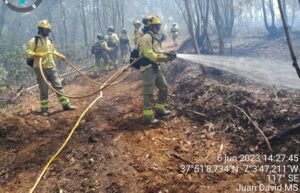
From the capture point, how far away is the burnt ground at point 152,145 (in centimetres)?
442

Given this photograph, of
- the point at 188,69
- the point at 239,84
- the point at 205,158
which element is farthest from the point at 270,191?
the point at 188,69

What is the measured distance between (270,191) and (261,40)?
1523 centimetres

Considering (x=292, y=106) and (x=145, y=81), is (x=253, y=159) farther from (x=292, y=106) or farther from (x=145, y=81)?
(x=145, y=81)

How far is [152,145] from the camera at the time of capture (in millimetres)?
5637

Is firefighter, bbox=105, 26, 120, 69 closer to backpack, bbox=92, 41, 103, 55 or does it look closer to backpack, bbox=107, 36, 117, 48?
backpack, bbox=107, 36, 117, 48

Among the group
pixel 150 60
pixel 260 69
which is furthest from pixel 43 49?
pixel 260 69

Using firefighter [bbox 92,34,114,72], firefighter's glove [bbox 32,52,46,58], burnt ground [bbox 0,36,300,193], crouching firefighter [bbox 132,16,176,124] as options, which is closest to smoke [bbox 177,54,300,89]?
burnt ground [bbox 0,36,300,193]

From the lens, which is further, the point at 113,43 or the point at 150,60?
the point at 113,43

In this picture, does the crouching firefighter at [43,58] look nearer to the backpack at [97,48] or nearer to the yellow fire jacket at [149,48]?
the yellow fire jacket at [149,48]

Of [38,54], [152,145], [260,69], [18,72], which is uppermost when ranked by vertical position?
[38,54]

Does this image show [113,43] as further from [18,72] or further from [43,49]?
[43,49]

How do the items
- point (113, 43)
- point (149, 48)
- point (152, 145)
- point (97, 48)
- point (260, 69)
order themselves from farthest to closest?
point (113, 43) → point (97, 48) → point (260, 69) → point (149, 48) → point (152, 145)

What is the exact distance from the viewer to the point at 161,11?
5069 cm

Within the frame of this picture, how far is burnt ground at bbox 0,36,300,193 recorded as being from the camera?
14.5 ft
